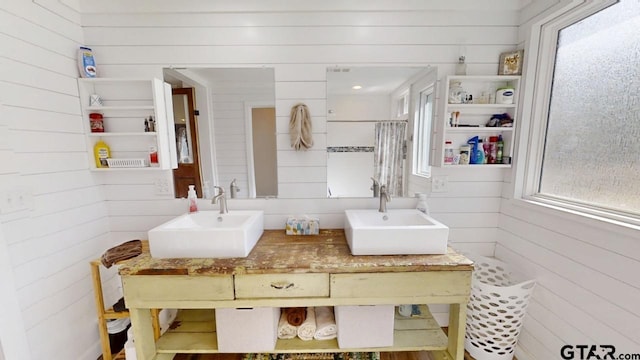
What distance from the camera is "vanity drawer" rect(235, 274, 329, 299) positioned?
1169 mm

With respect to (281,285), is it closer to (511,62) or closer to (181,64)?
(181,64)

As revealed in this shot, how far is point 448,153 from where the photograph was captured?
1627 mm

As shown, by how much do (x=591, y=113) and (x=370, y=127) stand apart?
1.10 m

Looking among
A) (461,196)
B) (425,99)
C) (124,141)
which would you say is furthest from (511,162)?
(124,141)

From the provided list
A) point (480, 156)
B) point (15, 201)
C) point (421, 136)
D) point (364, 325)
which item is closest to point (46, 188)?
point (15, 201)

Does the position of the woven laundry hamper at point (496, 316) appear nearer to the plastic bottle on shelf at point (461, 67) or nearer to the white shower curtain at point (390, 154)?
the white shower curtain at point (390, 154)

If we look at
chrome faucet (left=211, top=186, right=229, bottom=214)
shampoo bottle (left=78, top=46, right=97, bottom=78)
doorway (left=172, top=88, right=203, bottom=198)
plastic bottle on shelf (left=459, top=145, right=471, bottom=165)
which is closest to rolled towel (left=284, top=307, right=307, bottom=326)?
chrome faucet (left=211, top=186, right=229, bottom=214)

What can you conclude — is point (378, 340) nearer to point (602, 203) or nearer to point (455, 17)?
point (602, 203)

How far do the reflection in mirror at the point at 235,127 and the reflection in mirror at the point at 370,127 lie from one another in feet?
1.38

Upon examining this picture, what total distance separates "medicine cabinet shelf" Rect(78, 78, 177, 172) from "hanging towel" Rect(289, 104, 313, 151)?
0.80 m

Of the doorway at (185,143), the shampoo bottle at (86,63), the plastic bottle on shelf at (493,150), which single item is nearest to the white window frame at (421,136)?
the plastic bottle on shelf at (493,150)

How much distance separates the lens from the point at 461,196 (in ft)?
5.69

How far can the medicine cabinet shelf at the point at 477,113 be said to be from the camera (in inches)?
60.6

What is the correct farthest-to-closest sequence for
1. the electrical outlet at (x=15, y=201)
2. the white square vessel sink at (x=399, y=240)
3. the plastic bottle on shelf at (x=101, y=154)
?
the plastic bottle on shelf at (x=101, y=154), the white square vessel sink at (x=399, y=240), the electrical outlet at (x=15, y=201)
